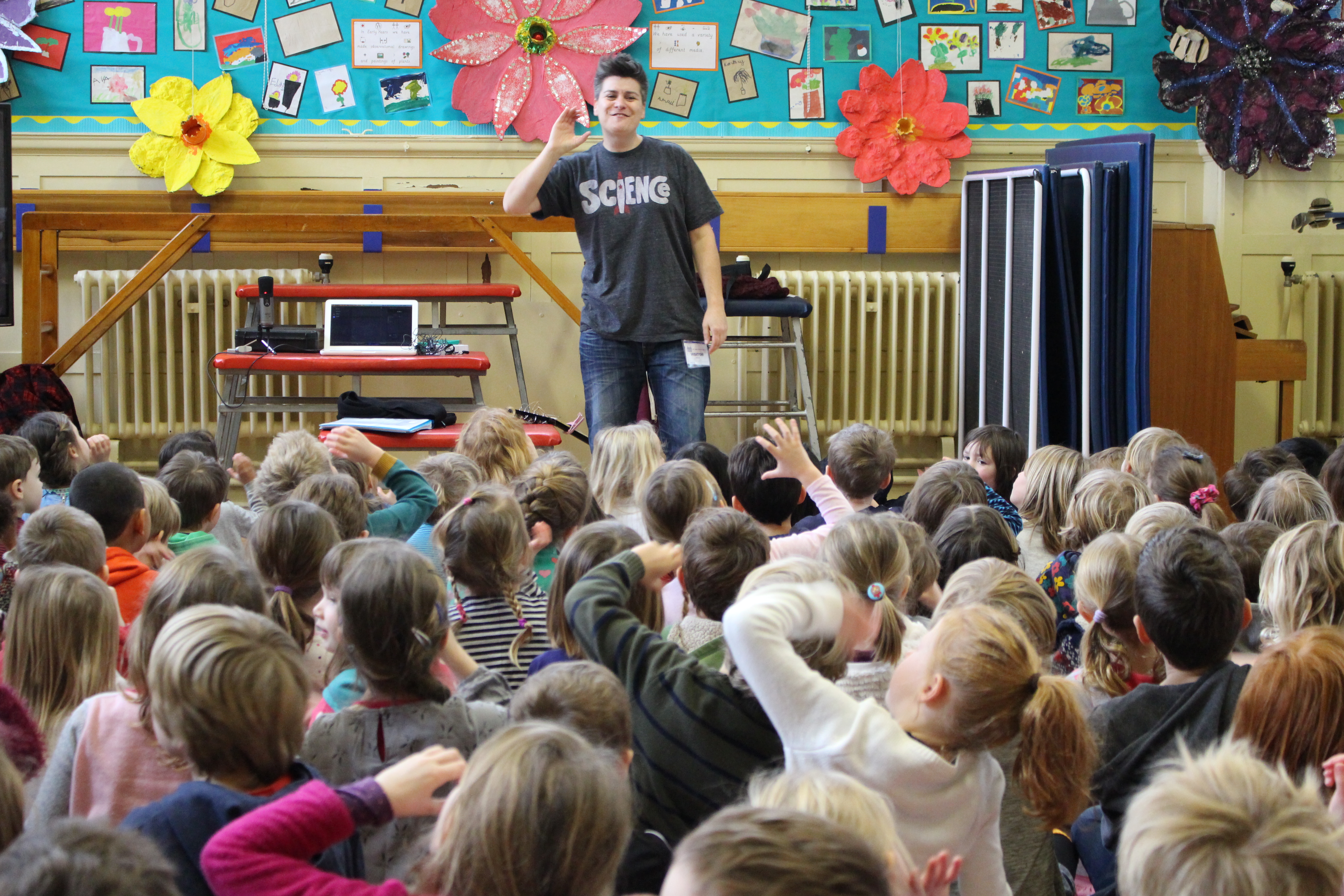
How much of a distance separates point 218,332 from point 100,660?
146 inches

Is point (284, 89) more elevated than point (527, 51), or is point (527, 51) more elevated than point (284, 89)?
point (527, 51)

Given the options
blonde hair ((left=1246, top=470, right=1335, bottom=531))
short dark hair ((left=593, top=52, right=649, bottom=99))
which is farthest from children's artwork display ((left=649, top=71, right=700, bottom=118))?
blonde hair ((left=1246, top=470, right=1335, bottom=531))

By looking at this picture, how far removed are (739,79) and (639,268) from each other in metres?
2.00

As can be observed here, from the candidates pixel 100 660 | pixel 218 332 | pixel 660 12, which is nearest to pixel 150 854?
pixel 100 660

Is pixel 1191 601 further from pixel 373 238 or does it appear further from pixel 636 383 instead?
pixel 373 238

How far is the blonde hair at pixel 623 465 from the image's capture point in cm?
282

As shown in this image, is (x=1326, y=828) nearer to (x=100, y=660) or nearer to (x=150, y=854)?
(x=150, y=854)

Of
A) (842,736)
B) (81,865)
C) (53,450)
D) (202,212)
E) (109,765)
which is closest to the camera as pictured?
(81,865)

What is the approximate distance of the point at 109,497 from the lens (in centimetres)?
218

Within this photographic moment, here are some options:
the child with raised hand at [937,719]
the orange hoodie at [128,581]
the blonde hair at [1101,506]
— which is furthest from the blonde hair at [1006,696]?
the orange hoodie at [128,581]

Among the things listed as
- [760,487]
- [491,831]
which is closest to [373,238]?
[760,487]

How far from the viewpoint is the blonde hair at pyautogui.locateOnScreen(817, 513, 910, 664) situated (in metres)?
1.76

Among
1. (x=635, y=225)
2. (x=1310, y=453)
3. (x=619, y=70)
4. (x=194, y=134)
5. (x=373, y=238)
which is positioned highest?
(x=194, y=134)

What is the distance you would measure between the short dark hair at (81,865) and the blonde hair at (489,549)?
1070mm
